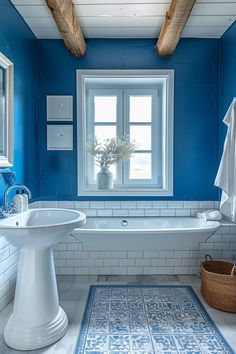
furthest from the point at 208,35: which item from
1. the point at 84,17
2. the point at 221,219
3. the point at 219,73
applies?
the point at 221,219

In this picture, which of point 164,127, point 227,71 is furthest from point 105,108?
point 227,71

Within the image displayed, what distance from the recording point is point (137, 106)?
325 cm

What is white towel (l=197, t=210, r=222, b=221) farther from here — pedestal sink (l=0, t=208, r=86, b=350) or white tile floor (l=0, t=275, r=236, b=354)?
pedestal sink (l=0, t=208, r=86, b=350)

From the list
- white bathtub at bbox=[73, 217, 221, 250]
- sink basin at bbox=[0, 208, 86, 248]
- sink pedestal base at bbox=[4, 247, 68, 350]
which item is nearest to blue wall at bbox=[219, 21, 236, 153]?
white bathtub at bbox=[73, 217, 221, 250]

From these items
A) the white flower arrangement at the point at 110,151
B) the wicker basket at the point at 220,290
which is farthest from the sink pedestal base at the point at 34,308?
the white flower arrangement at the point at 110,151

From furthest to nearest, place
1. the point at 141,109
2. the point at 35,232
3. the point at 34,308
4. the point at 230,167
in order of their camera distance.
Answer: the point at 141,109, the point at 230,167, the point at 34,308, the point at 35,232

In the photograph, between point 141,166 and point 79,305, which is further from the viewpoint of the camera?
point 141,166

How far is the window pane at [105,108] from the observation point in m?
3.25

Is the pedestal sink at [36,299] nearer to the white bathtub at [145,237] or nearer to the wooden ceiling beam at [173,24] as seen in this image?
the white bathtub at [145,237]

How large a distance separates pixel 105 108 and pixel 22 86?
1023 mm

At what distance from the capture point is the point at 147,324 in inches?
77.0

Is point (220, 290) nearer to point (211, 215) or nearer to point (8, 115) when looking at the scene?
point (211, 215)

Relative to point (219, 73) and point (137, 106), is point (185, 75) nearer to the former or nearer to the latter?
point (219, 73)

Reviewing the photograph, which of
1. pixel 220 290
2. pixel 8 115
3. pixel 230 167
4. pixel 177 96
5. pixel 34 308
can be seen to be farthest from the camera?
pixel 177 96
